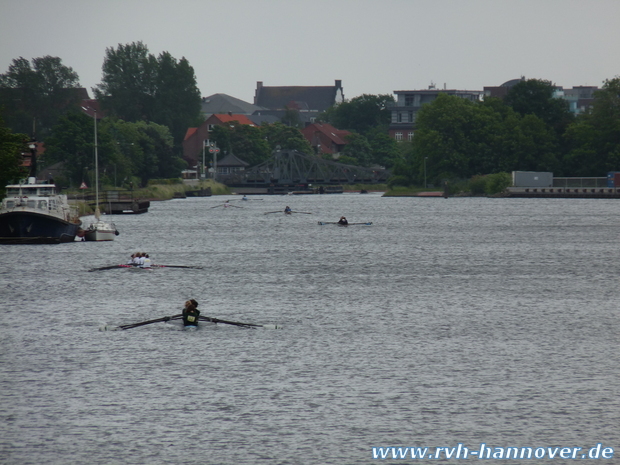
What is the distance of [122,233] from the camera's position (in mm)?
110000

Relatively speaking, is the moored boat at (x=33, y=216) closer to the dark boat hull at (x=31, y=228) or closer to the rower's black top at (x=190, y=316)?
the dark boat hull at (x=31, y=228)

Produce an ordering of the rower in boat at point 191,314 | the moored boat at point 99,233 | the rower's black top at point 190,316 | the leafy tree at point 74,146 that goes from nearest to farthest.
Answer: the rower in boat at point 191,314, the rower's black top at point 190,316, the moored boat at point 99,233, the leafy tree at point 74,146

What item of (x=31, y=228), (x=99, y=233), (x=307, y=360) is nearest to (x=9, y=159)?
(x=99, y=233)

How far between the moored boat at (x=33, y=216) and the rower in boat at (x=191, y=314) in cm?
4589

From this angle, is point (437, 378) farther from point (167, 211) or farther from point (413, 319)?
point (167, 211)

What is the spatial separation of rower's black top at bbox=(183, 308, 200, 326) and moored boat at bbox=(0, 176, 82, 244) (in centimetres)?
4593

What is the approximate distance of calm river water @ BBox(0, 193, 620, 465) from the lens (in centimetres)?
2700

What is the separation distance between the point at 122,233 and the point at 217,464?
287ft

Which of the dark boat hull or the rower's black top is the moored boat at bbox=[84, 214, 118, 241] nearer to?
the dark boat hull

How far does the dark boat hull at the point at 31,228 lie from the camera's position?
283 ft

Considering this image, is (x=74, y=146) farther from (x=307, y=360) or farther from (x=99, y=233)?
(x=307, y=360)

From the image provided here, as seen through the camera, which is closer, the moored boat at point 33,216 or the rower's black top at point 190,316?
the rower's black top at point 190,316

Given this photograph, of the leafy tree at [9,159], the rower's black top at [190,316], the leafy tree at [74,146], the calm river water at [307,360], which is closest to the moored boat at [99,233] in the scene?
the leafy tree at [9,159]

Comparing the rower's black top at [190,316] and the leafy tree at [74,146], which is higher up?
the leafy tree at [74,146]
